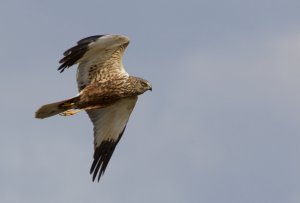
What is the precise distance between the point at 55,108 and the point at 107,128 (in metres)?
1.98

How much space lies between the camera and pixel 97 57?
75.7 feet

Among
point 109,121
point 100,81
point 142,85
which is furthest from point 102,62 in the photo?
point 109,121

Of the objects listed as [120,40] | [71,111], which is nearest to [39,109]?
[71,111]

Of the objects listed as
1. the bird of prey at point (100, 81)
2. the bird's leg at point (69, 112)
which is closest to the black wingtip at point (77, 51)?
the bird of prey at point (100, 81)

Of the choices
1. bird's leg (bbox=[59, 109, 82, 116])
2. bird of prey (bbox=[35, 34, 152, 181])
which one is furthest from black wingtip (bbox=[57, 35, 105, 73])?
bird's leg (bbox=[59, 109, 82, 116])

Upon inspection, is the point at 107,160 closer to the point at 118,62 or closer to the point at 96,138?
the point at 96,138

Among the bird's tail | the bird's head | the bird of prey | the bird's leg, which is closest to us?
the bird's tail

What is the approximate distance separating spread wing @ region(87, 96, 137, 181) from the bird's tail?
4.01ft

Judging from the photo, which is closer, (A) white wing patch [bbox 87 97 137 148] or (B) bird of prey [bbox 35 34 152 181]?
(B) bird of prey [bbox 35 34 152 181]

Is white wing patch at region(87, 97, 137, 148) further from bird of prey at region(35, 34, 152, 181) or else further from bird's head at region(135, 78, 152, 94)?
bird's head at region(135, 78, 152, 94)

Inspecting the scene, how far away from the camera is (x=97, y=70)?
23219 mm

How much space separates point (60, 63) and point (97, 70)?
1204 mm

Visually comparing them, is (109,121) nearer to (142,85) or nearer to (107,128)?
(107,128)

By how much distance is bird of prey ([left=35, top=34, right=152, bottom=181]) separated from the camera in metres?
22.6
